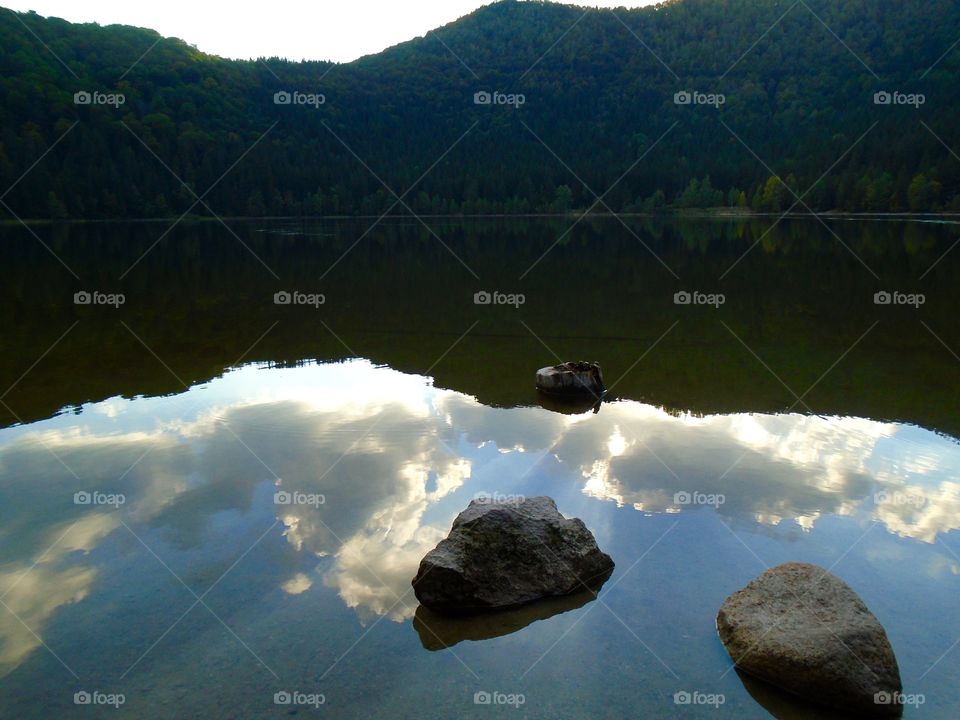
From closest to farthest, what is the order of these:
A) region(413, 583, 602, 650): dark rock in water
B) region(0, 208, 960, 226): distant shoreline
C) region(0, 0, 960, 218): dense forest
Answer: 1. region(413, 583, 602, 650): dark rock in water
2. region(0, 208, 960, 226): distant shoreline
3. region(0, 0, 960, 218): dense forest

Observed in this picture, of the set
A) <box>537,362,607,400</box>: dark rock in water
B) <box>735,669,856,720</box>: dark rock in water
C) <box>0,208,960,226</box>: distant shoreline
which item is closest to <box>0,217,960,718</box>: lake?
<box>735,669,856,720</box>: dark rock in water

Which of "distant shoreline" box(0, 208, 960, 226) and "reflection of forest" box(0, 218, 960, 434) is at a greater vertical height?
"reflection of forest" box(0, 218, 960, 434)

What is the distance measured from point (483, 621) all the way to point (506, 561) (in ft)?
2.11

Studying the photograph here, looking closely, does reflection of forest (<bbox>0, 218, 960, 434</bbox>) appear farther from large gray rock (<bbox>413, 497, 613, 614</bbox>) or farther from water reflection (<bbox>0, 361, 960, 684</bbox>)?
large gray rock (<bbox>413, 497, 613, 614</bbox>)

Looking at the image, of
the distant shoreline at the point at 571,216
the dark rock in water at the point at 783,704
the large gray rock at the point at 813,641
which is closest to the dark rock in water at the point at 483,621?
the large gray rock at the point at 813,641

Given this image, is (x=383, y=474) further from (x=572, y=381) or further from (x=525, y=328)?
(x=525, y=328)

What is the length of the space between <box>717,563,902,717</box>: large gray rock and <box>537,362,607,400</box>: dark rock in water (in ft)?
26.2

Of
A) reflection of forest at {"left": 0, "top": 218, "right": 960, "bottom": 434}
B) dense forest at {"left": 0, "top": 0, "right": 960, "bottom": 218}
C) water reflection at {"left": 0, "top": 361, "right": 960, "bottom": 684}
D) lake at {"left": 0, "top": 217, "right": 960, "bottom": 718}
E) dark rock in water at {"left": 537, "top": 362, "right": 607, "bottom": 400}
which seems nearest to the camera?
lake at {"left": 0, "top": 217, "right": 960, "bottom": 718}

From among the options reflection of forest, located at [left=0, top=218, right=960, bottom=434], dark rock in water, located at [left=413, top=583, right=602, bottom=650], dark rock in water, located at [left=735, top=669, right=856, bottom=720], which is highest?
dark rock in water, located at [left=735, top=669, right=856, bottom=720]

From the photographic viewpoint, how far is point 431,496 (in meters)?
10.2

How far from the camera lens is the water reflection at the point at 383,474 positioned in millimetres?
8312

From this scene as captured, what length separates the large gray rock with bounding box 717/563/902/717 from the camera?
5992 millimetres

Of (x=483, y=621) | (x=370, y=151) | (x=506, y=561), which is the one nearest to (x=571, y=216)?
(x=370, y=151)

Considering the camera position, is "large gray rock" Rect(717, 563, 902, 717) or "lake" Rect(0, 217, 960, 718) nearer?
"large gray rock" Rect(717, 563, 902, 717)
